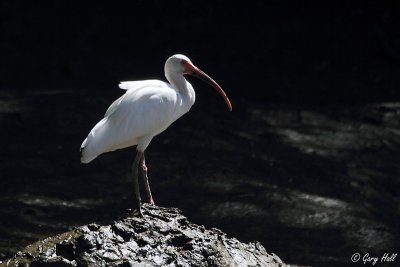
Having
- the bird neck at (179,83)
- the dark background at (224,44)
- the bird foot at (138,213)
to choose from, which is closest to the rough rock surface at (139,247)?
the bird foot at (138,213)

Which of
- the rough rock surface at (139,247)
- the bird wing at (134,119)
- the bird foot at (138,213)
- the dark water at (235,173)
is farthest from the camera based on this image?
the dark water at (235,173)

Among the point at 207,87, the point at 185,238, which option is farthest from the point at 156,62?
the point at 185,238

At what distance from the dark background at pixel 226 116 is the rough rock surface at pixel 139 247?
2.07m

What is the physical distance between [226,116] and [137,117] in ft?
14.0

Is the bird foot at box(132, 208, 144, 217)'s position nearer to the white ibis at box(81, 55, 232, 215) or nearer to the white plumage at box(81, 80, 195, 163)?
the white ibis at box(81, 55, 232, 215)

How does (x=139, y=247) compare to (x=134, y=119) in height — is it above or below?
below

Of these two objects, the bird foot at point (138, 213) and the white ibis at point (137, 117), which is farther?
the white ibis at point (137, 117)

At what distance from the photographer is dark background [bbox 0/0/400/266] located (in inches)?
332

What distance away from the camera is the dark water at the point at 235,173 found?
26.9 ft

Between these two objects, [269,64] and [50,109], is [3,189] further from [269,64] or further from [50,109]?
[269,64]

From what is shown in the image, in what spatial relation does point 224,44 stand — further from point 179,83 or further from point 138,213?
point 138,213

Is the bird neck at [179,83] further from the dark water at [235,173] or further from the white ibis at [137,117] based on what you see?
the dark water at [235,173]

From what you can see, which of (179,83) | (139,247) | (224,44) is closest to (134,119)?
(179,83)

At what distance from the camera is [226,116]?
10898 mm
